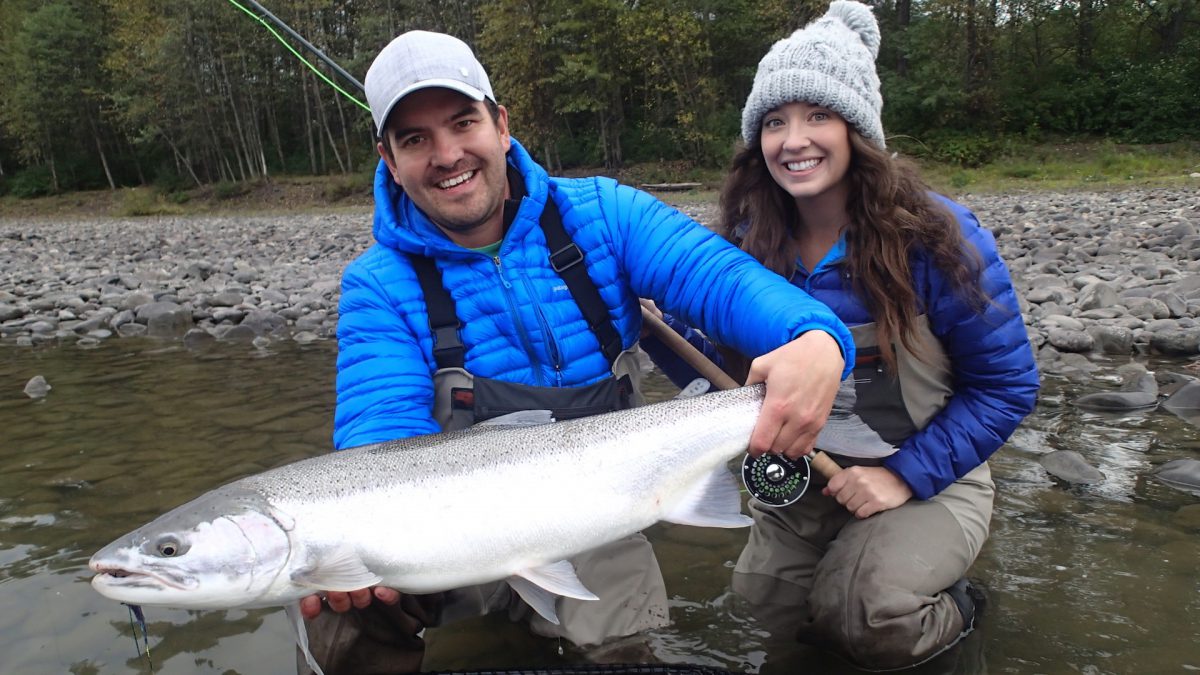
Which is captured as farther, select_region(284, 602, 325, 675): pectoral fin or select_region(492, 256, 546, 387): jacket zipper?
select_region(492, 256, 546, 387): jacket zipper

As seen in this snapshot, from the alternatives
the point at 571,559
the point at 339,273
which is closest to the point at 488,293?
the point at 571,559

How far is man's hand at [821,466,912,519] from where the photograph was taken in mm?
3093

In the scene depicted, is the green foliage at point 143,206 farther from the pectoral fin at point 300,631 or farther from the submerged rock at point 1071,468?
the submerged rock at point 1071,468

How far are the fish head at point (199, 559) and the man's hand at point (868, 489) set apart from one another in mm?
2015

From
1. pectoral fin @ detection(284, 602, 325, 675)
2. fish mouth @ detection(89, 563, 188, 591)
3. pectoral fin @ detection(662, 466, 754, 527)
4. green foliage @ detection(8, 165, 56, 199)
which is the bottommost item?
pectoral fin @ detection(284, 602, 325, 675)

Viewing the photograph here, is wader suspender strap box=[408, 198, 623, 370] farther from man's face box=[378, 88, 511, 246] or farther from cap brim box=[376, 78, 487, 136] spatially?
cap brim box=[376, 78, 487, 136]

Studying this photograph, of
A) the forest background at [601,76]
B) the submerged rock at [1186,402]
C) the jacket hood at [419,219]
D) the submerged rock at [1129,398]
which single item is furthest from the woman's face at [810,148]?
the forest background at [601,76]

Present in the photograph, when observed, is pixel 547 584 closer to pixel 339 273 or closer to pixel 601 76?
pixel 339 273

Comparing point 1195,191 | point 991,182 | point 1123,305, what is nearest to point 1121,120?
point 991,182

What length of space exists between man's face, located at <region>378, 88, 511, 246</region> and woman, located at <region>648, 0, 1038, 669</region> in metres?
1.14

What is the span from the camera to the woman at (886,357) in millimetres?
2930

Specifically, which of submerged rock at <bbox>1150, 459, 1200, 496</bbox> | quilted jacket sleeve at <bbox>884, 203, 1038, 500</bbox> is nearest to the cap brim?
quilted jacket sleeve at <bbox>884, 203, 1038, 500</bbox>

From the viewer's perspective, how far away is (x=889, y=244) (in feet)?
10.1

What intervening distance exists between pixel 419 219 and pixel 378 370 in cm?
65
